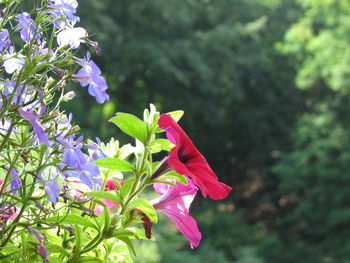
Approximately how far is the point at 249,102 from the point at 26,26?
1355 centimetres

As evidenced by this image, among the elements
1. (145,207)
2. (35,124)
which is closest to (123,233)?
(145,207)

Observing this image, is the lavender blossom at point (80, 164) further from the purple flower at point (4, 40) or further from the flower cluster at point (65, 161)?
the purple flower at point (4, 40)

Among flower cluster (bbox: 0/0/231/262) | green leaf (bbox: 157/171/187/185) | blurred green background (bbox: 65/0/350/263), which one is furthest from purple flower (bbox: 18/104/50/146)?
blurred green background (bbox: 65/0/350/263)

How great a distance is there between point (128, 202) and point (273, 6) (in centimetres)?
1351

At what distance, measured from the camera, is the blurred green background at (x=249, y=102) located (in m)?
9.62

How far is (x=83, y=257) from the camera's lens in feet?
1.71

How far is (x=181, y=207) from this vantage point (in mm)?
596

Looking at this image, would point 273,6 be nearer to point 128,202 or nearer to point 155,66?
point 155,66

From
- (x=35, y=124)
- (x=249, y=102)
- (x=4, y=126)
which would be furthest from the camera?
(x=249, y=102)

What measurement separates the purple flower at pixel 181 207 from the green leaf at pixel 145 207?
0.06m

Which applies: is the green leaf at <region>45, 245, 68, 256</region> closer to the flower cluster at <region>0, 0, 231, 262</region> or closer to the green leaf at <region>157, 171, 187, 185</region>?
the flower cluster at <region>0, 0, 231, 262</region>

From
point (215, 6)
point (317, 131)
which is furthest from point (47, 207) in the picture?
point (215, 6)

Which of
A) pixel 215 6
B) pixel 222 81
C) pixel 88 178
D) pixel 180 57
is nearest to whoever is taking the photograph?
pixel 88 178

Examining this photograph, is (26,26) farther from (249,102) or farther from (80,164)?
(249,102)
